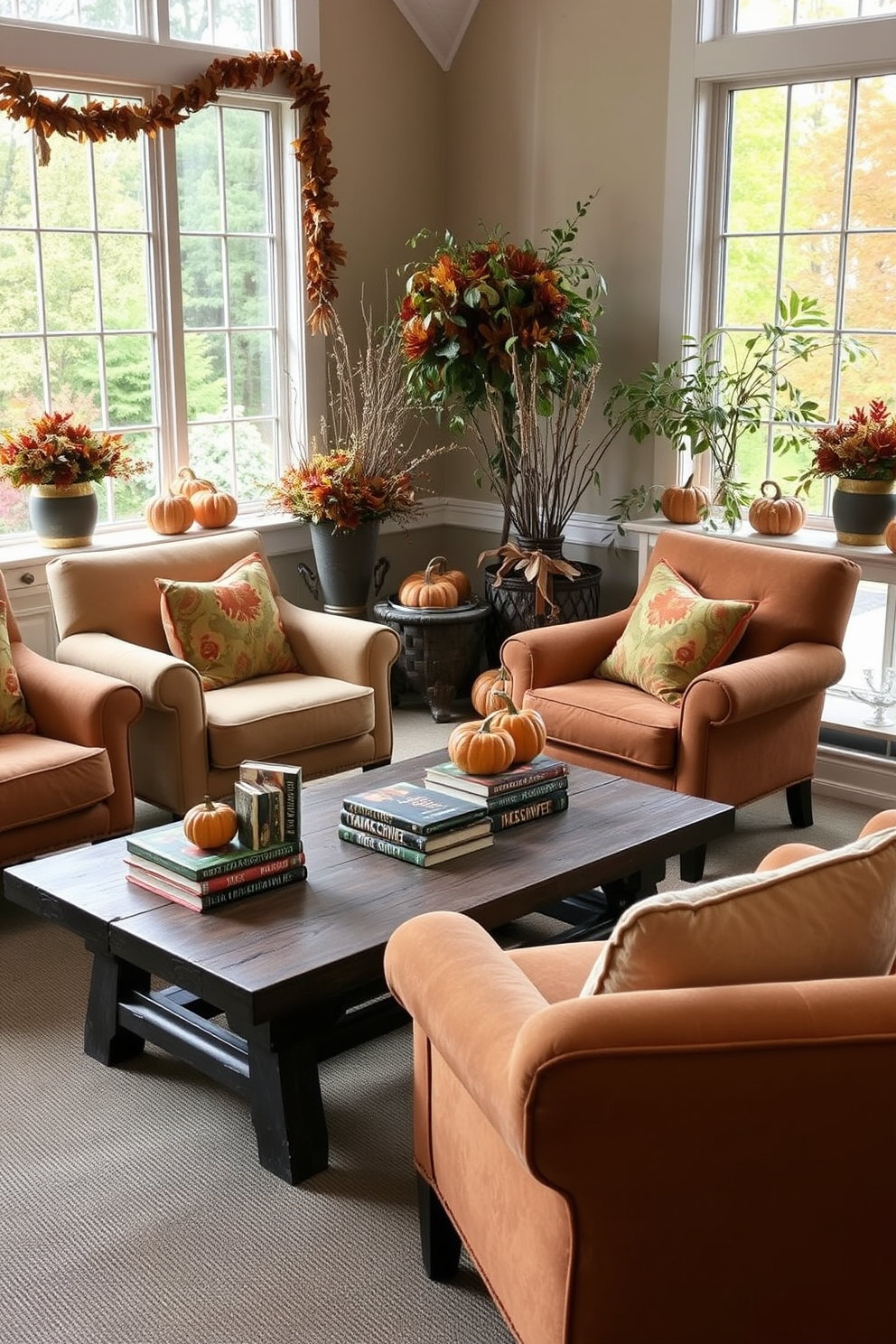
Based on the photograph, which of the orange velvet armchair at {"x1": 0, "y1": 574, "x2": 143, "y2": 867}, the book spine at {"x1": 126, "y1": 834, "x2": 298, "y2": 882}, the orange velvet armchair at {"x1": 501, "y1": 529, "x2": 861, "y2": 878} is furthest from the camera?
the orange velvet armchair at {"x1": 501, "y1": 529, "x2": 861, "y2": 878}

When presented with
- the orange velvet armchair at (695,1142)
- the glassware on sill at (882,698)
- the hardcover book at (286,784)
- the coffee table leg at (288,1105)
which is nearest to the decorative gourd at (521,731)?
the hardcover book at (286,784)

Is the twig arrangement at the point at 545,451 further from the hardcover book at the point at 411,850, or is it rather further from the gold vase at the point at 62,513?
the hardcover book at the point at 411,850

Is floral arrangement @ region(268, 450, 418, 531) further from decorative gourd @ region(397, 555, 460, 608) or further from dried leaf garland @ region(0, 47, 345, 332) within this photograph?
dried leaf garland @ region(0, 47, 345, 332)

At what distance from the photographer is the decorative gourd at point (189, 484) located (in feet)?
16.9

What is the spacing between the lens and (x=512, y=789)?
10.1 ft

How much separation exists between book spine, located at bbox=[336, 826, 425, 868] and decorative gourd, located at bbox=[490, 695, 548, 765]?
0.40 metres

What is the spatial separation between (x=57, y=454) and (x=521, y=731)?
2.17 m

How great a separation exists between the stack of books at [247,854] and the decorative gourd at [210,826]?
14 millimetres

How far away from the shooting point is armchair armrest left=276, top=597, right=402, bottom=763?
4480 mm

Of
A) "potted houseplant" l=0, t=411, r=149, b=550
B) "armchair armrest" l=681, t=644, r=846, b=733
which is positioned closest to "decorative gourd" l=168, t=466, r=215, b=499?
"potted houseplant" l=0, t=411, r=149, b=550

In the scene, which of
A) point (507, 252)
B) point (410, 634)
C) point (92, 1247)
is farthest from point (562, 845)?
point (507, 252)

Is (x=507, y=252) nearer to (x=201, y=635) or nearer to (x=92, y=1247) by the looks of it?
(x=201, y=635)

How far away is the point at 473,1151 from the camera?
201 cm

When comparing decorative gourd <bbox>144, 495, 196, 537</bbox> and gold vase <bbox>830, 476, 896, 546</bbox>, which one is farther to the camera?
decorative gourd <bbox>144, 495, 196, 537</bbox>
